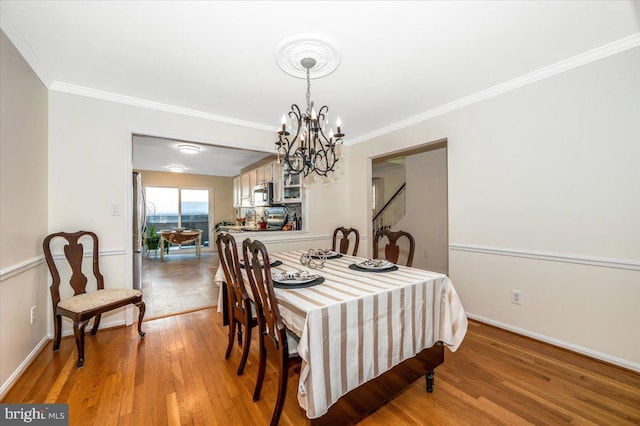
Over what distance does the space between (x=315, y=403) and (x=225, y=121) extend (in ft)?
10.7

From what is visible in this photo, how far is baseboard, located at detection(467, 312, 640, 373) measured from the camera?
6.44ft

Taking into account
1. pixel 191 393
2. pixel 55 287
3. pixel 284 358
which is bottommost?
pixel 191 393

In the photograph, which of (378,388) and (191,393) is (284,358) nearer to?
(378,388)

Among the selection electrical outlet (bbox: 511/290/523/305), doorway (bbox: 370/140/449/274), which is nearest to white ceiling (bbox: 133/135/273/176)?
doorway (bbox: 370/140/449/274)

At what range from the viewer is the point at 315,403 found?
121 centimetres

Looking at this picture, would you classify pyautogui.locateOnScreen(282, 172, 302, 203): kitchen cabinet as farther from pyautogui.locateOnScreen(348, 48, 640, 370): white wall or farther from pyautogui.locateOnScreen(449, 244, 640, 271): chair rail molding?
pyautogui.locateOnScreen(449, 244, 640, 271): chair rail molding

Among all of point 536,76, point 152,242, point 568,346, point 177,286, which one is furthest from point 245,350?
point 152,242

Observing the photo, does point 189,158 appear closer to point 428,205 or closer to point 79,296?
point 79,296

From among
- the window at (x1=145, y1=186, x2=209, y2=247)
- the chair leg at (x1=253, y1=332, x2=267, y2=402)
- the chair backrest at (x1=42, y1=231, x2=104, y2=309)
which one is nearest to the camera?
the chair leg at (x1=253, y1=332, x2=267, y2=402)

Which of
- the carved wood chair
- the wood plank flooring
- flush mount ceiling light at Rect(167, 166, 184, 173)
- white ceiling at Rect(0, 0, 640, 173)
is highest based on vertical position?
flush mount ceiling light at Rect(167, 166, 184, 173)

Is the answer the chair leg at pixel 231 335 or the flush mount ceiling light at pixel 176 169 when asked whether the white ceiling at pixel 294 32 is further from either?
the flush mount ceiling light at pixel 176 169

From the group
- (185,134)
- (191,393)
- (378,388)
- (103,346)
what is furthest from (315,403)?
(185,134)

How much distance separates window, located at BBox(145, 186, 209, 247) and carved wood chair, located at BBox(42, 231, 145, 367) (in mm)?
5669

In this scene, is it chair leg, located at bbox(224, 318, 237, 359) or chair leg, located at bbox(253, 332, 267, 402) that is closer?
chair leg, located at bbox(253, 332, 267, 402)
